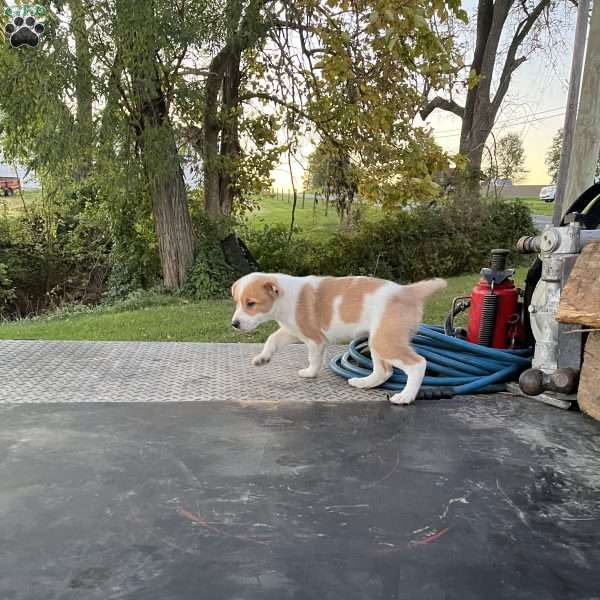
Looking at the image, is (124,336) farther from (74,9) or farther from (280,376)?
(74,9)

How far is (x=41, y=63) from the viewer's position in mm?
5898

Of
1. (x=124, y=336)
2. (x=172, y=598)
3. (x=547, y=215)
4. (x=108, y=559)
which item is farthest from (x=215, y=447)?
(x=547, y=215)

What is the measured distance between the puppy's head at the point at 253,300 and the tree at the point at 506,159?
962cm

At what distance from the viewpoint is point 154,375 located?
10.9ft

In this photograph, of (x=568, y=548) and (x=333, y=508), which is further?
(x=333, y=508)

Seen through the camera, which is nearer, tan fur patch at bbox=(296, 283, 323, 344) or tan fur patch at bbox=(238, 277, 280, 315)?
tan fur patch at bbox=(238, 277, 280, 315)

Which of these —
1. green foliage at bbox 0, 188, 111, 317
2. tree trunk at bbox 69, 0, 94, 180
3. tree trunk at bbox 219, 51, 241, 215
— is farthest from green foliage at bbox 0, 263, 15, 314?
tree trunk at bbox 69, 0, 94, 180

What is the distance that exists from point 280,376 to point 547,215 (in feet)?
46.9

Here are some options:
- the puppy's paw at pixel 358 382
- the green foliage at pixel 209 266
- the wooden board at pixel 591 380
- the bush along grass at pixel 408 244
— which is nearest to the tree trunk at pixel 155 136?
the green foliage at pixel 209 266

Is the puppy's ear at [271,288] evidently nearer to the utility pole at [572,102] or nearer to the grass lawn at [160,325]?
the grass lawn at [160,325]

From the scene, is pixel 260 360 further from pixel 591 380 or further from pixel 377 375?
pixel 591 380

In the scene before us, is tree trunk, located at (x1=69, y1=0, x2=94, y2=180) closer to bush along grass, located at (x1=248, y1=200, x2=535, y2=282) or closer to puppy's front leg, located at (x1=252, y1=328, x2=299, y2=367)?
bush along grass, located at (x1=248, y1=200, x2=535, y2=282)

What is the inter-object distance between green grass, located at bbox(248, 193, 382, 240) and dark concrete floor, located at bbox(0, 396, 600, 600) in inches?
286

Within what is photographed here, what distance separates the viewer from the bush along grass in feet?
31.1
